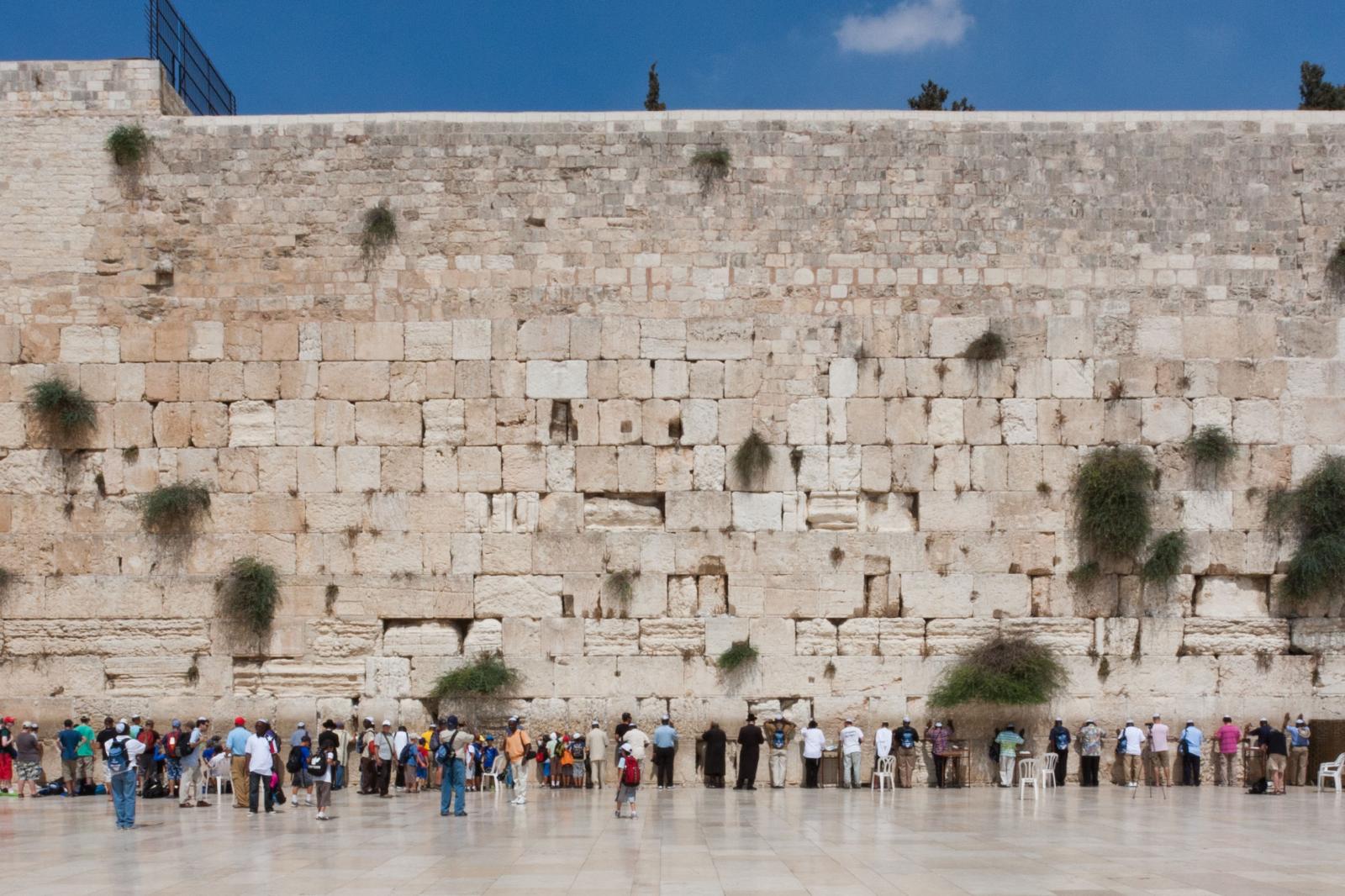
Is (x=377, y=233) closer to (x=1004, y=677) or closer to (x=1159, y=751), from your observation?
(x=1004, y=677)

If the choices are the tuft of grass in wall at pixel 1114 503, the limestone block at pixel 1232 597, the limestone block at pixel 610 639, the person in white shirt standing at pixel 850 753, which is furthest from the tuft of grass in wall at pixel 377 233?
the limestone block at pixel 1232 597

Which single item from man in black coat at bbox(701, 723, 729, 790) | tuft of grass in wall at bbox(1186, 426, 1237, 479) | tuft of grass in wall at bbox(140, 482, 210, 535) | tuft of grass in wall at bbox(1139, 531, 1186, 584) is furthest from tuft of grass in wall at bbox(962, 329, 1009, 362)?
tuft of grass in wall at bbox(140, 482, 210, 535)

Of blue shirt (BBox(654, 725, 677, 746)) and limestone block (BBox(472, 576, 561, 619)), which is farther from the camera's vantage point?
limestone block (BBox(472, 576, 561, 619))

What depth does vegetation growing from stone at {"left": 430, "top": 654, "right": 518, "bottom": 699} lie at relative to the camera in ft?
44.7

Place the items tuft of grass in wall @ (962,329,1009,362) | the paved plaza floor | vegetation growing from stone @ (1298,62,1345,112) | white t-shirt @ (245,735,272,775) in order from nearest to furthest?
the paved plaza floor < white t-shirt @ (245,735,272,775) < tuft of grass in wall @ (962,329,1009,362) < vegetation growing from stone @ (1298,62,1345,112)

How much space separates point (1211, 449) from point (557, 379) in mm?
6985

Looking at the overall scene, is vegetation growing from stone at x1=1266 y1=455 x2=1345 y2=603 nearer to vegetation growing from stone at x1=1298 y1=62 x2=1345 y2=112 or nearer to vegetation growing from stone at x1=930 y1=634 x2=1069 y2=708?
vegetation growing from stone at x1=930 y1=634 x2=1069 y2=708

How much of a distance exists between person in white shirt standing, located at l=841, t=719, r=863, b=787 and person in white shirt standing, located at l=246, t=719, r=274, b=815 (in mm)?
5537

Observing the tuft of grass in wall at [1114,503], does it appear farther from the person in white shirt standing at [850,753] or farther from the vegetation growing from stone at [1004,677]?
the person in white shirt standing at [850,753]

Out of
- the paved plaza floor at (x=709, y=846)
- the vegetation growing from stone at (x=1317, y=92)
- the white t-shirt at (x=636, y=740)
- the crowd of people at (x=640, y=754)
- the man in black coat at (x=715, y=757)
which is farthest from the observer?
the vegetation growing from stone at (x=1317, y=92)

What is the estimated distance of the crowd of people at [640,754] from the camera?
43.2ft

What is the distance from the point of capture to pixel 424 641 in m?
13.9

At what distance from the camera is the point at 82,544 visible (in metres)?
14.0

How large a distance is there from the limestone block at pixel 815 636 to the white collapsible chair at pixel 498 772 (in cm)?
325
